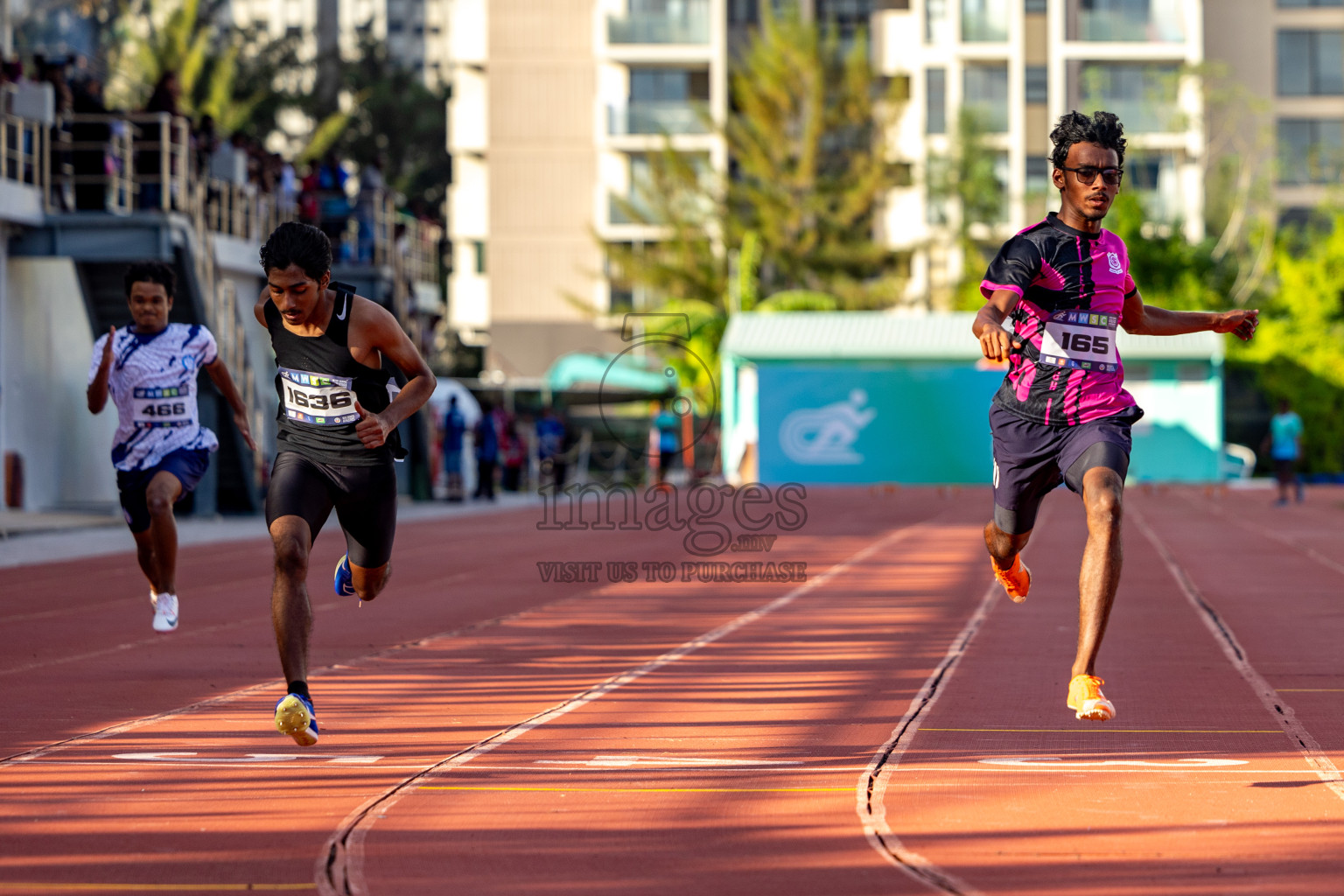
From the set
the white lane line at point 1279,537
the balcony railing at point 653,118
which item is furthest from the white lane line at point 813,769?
the balcony railing at point 653,118

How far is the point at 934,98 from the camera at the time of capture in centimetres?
5991

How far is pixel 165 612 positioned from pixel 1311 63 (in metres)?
57.5

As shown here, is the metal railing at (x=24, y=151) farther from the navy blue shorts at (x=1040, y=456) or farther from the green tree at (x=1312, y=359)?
the green tree at (x=1312, y=359)

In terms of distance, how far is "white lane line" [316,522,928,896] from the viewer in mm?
4609

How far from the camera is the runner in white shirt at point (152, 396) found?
32.9 ft

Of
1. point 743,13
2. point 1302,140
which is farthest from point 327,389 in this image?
point 1302,140

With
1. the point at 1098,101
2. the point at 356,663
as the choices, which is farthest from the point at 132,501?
the point at 1098,101

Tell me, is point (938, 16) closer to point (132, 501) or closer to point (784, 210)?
point (784, 210)

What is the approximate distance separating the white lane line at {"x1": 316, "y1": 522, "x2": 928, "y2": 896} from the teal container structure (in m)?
28.9

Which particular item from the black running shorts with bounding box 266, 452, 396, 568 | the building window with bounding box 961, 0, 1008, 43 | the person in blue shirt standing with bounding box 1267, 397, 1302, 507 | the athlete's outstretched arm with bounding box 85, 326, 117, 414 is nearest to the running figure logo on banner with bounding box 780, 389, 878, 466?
the person in blue shirt standing with bounding box 1267, 397, 1302, 507

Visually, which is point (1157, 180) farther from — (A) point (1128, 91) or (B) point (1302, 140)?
(B) point (1302, 140)

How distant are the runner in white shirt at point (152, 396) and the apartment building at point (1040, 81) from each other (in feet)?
157

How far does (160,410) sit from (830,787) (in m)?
5.60

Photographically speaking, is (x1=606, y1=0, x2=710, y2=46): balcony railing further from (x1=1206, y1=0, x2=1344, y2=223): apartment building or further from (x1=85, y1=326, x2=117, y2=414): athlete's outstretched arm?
(x1=85, y1=326, x2=117, y2=414): athlete's outstretched arm
